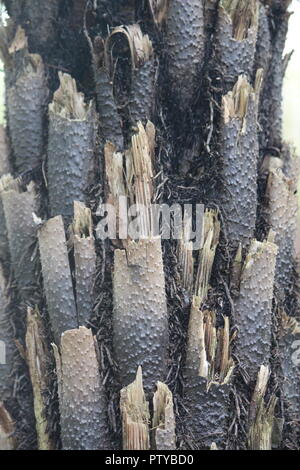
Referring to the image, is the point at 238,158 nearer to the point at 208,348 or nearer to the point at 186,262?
the point at 186,262

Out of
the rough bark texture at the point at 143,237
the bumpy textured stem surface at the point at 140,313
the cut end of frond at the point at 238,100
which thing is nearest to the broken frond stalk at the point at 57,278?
the rough bark texture at the point at 143,237

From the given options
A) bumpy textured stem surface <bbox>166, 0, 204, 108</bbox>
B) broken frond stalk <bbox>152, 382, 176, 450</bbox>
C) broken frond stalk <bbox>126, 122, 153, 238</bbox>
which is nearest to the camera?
broken frond stalk <bbox>152, 382, 176, 450</bbox>

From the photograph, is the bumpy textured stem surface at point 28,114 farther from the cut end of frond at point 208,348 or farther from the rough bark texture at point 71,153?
the cut end of frond at point 208,348

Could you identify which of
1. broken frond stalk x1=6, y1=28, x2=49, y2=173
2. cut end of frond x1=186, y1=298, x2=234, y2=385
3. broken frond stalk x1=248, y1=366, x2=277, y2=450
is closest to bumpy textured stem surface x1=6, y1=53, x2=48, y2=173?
broken frond stalk x1=6, y1=28, x2=49, y2=173

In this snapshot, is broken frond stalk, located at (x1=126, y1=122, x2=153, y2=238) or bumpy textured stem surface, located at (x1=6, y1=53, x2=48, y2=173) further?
bumpy textured stem surface, located at (x1=6, y1=53, x2=48, y2=173)

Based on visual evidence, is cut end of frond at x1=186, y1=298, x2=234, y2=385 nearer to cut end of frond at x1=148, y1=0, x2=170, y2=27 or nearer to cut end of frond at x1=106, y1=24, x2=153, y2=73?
cut end of frond at x1=106, y1=24, x2=153, y2=73

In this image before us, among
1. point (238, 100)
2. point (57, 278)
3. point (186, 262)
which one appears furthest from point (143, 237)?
point (238, 100)
